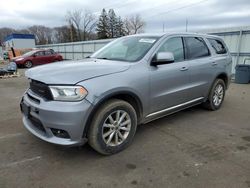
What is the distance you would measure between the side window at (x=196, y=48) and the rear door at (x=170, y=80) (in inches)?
8.0

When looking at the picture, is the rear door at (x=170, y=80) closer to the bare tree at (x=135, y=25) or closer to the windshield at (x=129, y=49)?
the windshield at (x=129, y=49)

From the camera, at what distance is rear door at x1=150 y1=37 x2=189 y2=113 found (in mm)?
3471

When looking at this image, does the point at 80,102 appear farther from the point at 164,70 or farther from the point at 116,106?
the point at 164,70

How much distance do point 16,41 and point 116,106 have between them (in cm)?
3607

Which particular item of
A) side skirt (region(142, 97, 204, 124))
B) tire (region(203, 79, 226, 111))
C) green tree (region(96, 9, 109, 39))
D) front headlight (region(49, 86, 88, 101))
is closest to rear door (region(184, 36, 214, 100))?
side skirt (region(142, 97, 204, 124))

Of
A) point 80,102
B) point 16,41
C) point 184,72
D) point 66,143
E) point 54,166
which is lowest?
point 54,166

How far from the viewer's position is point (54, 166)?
288 cm

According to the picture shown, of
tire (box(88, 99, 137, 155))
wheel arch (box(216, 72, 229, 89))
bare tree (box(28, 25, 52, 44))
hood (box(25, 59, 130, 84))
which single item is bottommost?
tire (box(88, 99, 137, 155))

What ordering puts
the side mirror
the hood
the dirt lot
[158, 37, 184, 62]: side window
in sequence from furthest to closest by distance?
1. [158, 37, 184, 62]: side window
2. the side mirror
3. the hood
4. the dirt lot

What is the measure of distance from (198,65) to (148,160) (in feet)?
7.44

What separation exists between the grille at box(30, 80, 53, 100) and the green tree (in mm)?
55623

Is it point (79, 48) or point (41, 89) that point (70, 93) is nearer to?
point (41, 89)

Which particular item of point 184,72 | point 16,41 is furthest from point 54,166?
point 16,41

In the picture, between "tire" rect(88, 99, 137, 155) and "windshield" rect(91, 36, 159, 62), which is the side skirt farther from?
"windshield" rect(91, 36, 159, 62)
